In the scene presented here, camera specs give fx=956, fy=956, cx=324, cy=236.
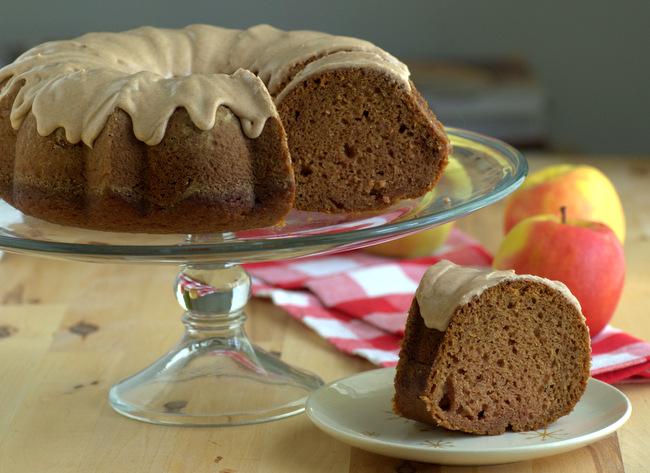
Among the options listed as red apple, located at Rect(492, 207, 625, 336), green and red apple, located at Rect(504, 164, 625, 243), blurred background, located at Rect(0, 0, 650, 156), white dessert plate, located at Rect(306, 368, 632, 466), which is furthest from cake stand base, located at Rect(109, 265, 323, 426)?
blurred background, located at Rect(0, 0, 650, 156)

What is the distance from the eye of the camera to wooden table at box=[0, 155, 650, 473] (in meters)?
1.20

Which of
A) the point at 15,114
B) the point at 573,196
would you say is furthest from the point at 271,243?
the point at 573,196

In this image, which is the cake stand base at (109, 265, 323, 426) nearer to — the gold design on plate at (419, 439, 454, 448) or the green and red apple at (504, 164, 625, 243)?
the gold design on plate at (419, 439, 454, 448)

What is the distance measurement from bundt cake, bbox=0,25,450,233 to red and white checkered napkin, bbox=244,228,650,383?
12.8 inches

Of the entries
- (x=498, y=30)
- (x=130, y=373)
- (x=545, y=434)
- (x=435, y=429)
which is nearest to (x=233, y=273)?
(x=130, y=373)

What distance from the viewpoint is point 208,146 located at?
1155 millimetres

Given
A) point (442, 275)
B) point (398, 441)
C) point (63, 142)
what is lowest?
point (398, 441)

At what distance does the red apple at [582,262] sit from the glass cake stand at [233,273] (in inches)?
7.4

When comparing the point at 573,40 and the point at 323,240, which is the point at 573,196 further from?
the point at 573,40

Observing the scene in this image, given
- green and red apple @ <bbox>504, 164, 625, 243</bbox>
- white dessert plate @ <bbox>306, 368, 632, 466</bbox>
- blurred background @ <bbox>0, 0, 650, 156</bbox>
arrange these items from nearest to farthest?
1. white dessert plate @ <bbox>306, 368, 632, 466</bbox>
2. green and red apple @ <bbox>504, 164, 625, 243</bbox>
3. blurred background @ <bbox>0, 0, 650, 156</bbox>

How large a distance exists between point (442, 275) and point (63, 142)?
504mm

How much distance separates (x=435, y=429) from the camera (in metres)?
1.18

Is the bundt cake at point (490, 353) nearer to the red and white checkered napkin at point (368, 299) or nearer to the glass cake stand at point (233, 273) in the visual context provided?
the glass cake stand at point (233, 273)

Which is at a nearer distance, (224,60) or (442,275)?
(442,275)
